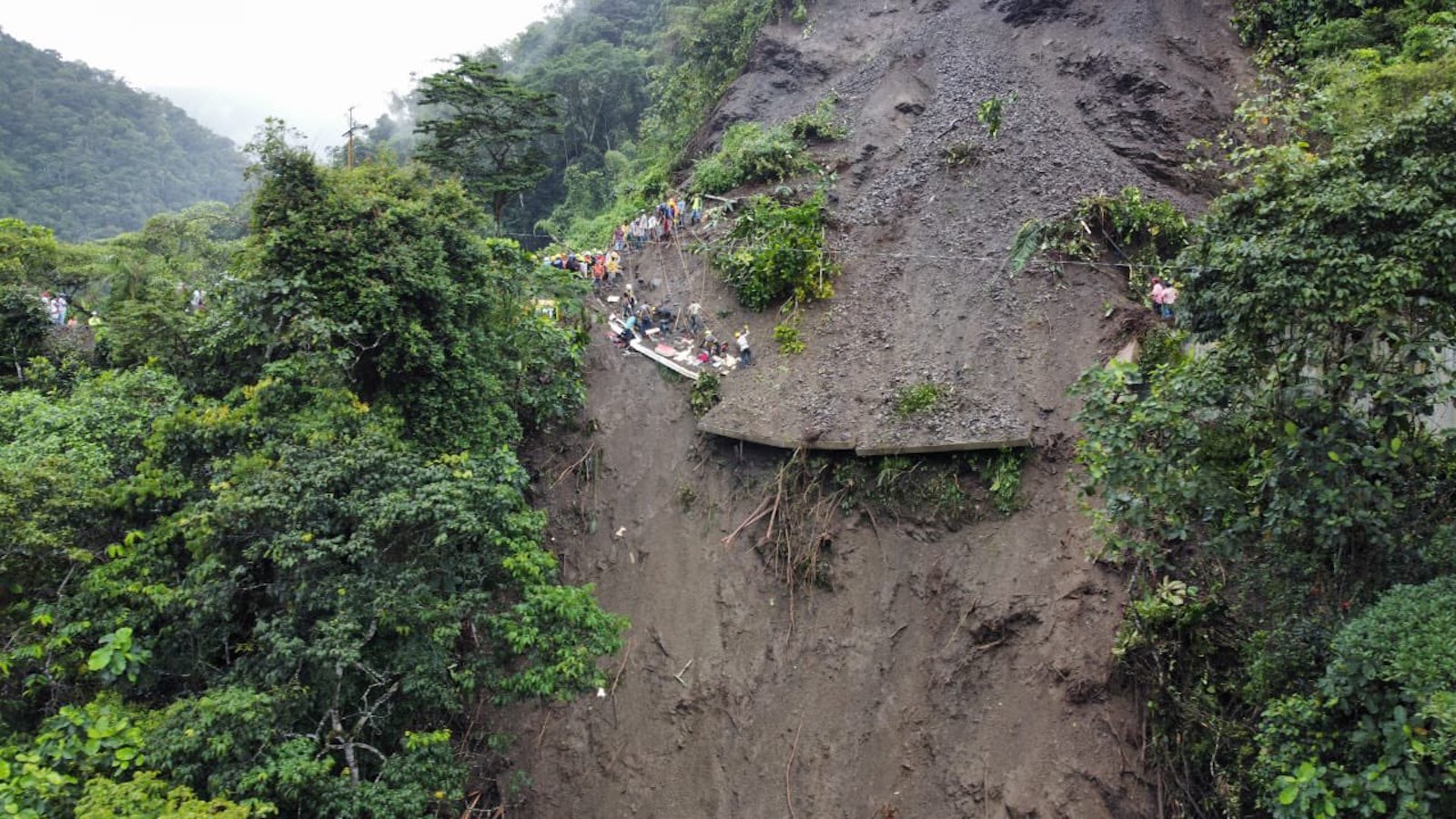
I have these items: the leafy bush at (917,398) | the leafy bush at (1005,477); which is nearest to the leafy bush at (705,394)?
the leafy bush at (917,398)

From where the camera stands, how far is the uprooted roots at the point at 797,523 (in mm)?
13773

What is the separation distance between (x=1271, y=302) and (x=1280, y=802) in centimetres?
438

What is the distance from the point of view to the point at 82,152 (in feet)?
203

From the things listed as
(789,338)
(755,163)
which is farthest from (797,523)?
(755,163)

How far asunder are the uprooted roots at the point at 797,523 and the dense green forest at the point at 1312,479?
4930 mm

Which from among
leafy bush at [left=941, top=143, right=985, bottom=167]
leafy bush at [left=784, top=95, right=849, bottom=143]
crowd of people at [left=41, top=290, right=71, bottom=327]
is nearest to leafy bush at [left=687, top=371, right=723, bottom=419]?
leafy bush at [left=941, top=143, right=985, bottom=167]

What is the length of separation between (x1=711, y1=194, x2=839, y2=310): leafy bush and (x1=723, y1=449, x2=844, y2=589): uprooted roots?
4877mm

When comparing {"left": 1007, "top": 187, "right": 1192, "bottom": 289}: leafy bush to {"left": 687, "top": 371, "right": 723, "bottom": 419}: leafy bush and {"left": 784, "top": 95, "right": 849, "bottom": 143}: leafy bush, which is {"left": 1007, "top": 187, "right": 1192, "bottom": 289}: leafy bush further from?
{"left": 784, "top": 95, "right": 849, "bottom": 143}: leafy bush

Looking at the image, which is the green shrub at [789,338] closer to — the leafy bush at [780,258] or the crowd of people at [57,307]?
the leafy bush at [780,258]

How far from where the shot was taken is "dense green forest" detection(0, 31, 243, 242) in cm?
5578

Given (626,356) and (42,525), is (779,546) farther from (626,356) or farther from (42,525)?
(42,525)

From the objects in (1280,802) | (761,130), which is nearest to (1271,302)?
(1280,802)

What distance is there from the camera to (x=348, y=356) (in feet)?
36.1

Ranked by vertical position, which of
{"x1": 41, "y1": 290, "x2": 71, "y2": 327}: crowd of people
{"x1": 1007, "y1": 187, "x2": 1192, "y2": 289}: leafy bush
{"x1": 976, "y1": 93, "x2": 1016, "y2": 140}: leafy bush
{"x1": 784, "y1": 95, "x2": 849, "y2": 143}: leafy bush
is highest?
{"x1": 41, "y1": 290, "x2": 71, "y2": 327}: crowd of people
